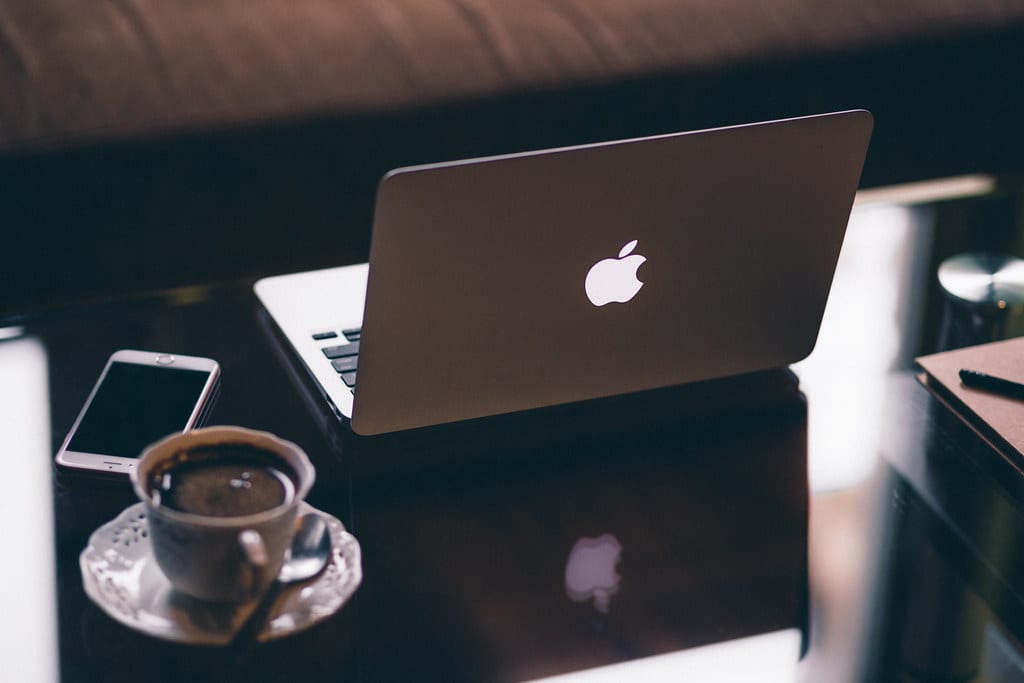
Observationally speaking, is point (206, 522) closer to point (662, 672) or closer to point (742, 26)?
point (662, 672)

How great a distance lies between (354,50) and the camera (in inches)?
70.5

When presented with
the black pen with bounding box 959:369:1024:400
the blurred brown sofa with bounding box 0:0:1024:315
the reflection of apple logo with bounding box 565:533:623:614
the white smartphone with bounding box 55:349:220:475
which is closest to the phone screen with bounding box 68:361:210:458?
the white smartphone with bounding box 55:349:220:475

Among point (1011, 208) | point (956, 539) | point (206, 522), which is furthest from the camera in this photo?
point (1011, 208)

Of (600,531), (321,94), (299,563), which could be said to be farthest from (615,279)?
(321,94)

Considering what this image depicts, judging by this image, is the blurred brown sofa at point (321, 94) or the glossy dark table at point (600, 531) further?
the blurred brown sofa at point (321, 94)

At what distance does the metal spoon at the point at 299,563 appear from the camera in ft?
2.52

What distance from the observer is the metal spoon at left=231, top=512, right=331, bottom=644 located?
2.52 ft

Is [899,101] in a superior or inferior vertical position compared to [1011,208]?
inferior

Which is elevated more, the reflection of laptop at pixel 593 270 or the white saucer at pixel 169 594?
the reflection of laptop at pixel 593 270

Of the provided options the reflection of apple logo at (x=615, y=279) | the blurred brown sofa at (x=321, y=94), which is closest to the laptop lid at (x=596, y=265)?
the reflection of apple logo at (x=615, y=279)

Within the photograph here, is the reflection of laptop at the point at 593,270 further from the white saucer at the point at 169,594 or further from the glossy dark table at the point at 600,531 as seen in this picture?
the white saucer at the point at 169,594

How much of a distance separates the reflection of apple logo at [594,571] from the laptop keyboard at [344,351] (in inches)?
9.7

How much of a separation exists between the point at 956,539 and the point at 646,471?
0.24 metres

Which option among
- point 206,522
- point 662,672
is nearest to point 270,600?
point 206,522
